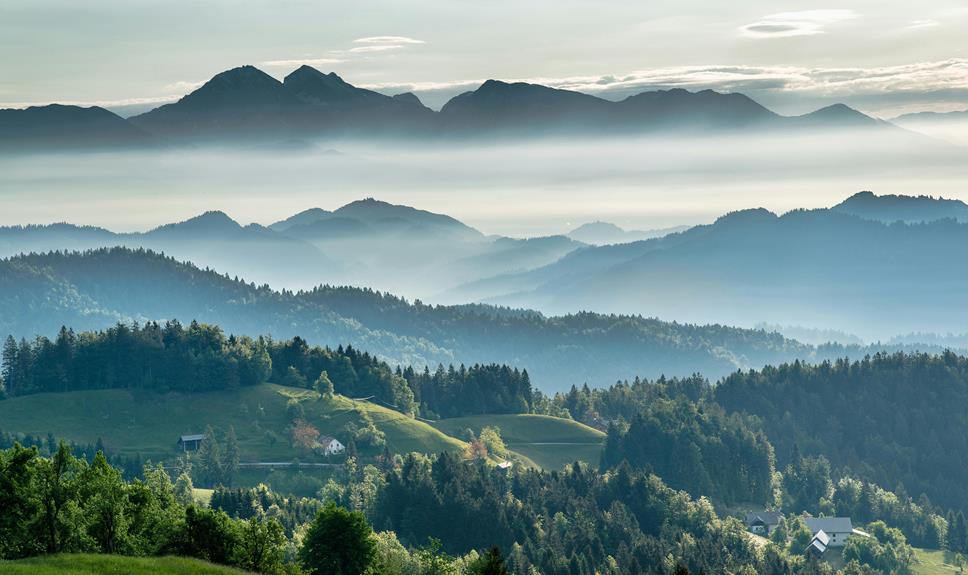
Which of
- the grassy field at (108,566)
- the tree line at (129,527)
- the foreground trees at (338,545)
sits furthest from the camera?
the foreground trees at (338,545)

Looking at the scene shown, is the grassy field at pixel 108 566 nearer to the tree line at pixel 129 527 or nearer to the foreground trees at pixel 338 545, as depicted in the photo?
the tree line at pixel 129 527

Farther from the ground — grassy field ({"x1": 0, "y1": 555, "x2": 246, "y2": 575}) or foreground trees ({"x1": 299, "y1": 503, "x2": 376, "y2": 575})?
grassy field ({"x1": 0, "y1": 555, "x2": 246, "y2": 575})

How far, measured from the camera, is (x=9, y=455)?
10594 centimetres

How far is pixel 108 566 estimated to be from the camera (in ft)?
294

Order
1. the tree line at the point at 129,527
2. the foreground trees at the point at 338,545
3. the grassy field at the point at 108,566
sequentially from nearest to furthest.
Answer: the grassy field at the point at 108,566 < the tree line at the point at 129,527 < the foreground trees at the point at 338,545

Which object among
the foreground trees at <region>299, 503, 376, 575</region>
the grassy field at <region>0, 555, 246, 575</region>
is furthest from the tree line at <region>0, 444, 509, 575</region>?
the grassy field at <region>0, 555, 246, 575</region>

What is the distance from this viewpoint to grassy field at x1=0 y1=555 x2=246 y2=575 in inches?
3393

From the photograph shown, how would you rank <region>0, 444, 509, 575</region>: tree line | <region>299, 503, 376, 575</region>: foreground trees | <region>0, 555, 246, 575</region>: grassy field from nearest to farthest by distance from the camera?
<region>0, 555, 246, 575</region>: grassy field
<region>0, 444, 509, 575</region>: tree line
<region>299, 503, 376, 575</region>: foreground trees

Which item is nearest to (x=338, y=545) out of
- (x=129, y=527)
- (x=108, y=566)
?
(x=129, y=527)

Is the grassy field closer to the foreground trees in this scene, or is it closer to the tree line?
the tree line

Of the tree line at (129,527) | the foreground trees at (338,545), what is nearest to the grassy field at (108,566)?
the tree line at (129,527)

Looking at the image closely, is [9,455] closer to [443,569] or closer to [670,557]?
[443,569]

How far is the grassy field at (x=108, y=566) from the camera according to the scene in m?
86.2

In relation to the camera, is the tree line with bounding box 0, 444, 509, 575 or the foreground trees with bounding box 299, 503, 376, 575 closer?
the tree line with bounding box 0, 444, 509, 575
